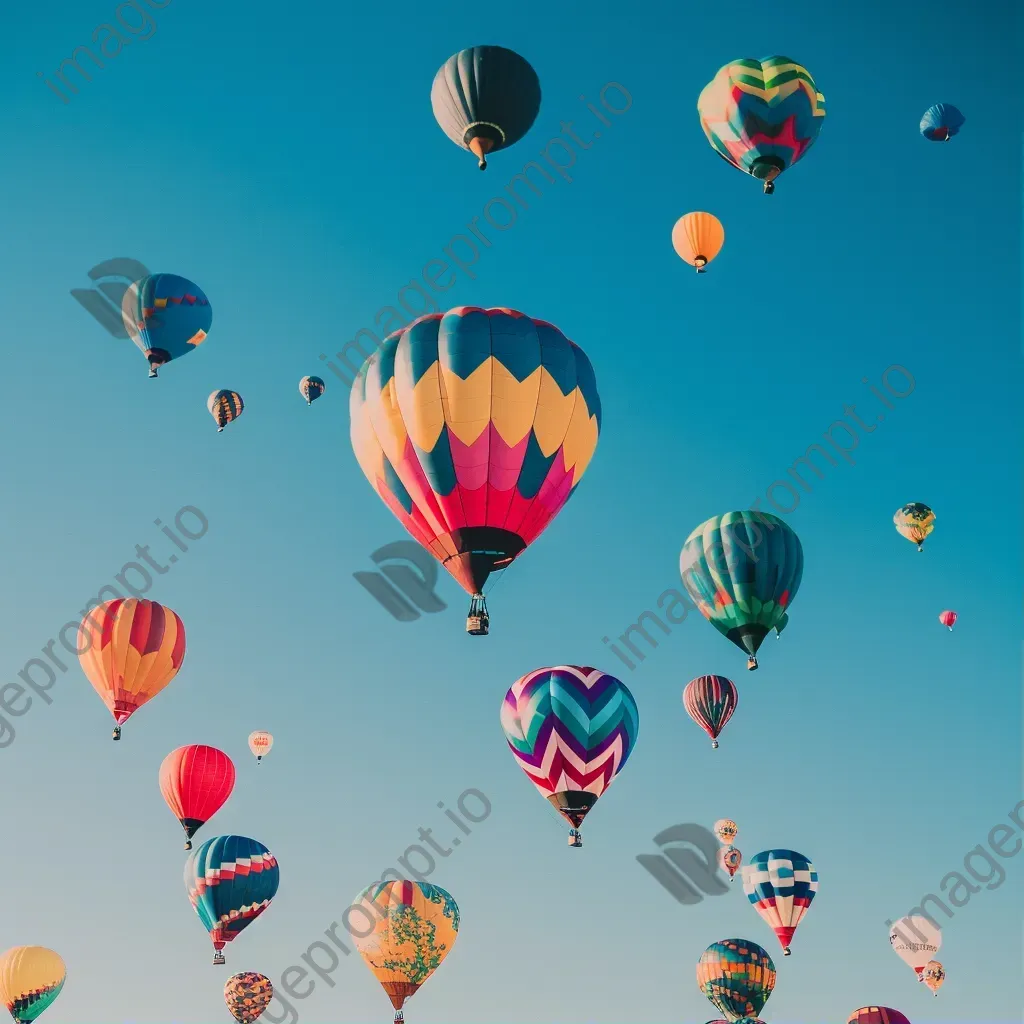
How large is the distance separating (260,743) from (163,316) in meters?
11.7

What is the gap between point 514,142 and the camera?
853 inches

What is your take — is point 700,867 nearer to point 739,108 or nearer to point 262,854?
point 262,854

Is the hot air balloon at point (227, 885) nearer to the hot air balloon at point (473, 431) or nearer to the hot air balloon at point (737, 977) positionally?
the hot air balloon at point (737, 977)

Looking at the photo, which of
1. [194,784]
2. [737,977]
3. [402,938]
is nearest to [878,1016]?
[737,977]

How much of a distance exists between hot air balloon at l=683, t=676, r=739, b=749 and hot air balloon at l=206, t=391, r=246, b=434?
37.4ft

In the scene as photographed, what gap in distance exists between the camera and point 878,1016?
2803 centimetres

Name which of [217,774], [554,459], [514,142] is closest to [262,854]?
[217,774]

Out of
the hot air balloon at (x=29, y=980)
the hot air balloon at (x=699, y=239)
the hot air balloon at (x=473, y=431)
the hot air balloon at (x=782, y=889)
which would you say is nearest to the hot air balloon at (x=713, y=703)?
the hot air balloon at (x=782, y=889)

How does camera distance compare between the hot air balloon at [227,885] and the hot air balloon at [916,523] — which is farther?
the hot air balloon at [916,523]

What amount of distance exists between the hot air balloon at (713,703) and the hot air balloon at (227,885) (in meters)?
9.35

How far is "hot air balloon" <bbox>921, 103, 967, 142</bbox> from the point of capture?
88.3 feet

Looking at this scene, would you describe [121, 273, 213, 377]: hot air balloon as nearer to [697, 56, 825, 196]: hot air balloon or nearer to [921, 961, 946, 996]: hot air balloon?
[697, 56, 825, 196]: hot air balloon

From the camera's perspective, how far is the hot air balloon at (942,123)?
26.9 m

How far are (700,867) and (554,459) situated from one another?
17.5 m
